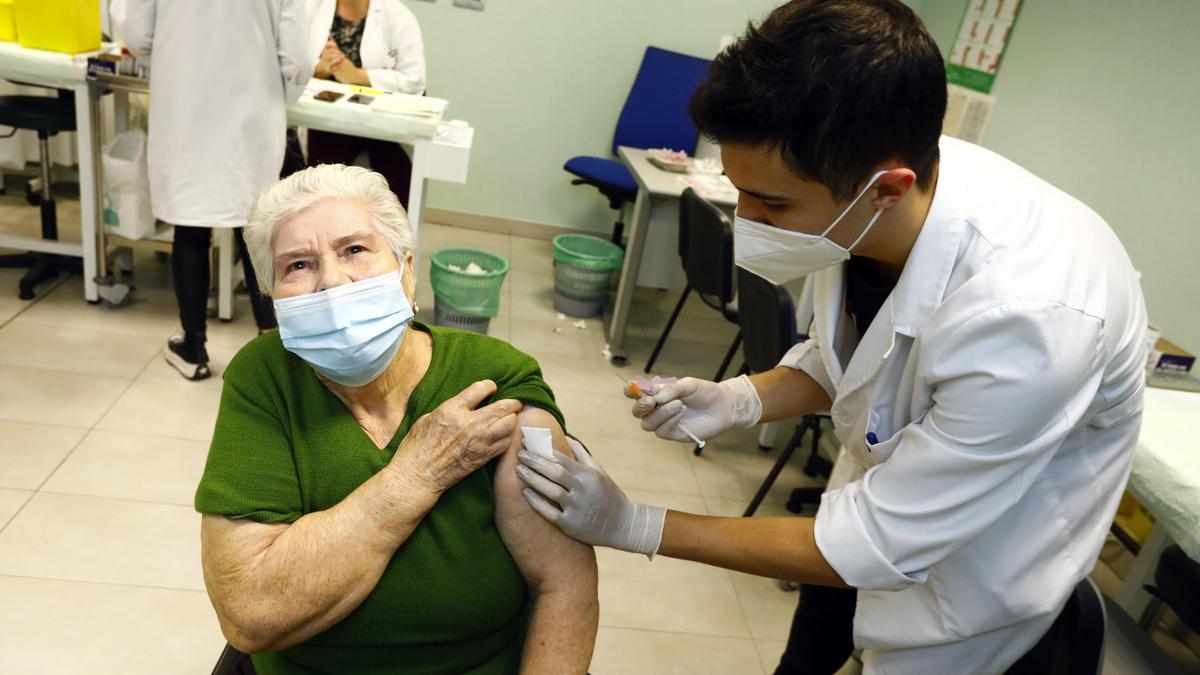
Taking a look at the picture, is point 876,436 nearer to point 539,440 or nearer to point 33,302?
point 539,440

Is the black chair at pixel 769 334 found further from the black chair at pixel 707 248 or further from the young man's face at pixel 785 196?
the young man's face at pixel 785 196

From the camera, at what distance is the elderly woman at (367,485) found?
105 centimetres

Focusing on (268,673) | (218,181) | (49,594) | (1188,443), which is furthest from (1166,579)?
(218,181)

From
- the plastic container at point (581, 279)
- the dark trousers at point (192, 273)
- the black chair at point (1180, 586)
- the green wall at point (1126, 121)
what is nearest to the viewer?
the black chair at point (1180, 586)

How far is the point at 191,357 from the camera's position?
2.74 metres

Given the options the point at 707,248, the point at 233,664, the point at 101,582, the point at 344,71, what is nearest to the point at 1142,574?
the point at 707,248

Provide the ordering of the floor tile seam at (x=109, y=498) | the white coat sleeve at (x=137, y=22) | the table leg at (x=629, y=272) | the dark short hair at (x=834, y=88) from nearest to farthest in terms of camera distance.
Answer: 1. the dark short hair at (x=834, y=88)
2. the floor tile seam at (x=109, y=498)
3. the white coat sleeve at (x=137, y=22)
4. the table leg at (x=629, y=272)

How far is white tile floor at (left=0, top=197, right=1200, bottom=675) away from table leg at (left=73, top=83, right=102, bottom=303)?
138 millimetres

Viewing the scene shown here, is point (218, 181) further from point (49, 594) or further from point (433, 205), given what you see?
point (433, 205)

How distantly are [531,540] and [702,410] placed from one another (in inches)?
17.2

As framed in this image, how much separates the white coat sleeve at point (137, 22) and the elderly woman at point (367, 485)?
1619mm

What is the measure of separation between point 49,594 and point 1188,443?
2451 millimetres

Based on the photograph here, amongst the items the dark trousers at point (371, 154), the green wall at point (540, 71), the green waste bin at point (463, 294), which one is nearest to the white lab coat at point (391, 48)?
the dark trousers at point (371, 154)

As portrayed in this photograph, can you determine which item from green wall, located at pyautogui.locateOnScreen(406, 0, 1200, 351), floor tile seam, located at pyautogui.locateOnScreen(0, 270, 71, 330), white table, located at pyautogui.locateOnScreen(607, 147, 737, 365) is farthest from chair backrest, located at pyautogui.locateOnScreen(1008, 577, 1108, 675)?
floor tile seam, located at pyautogui.locateOnScreen(0, 270, 71, 330)
